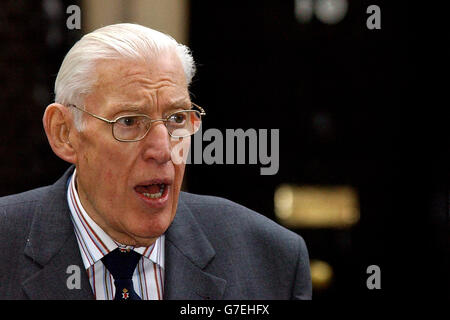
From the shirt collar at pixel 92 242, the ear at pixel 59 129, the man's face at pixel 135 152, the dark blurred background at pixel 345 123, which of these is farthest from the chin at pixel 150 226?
the dark blurred background at pixel 345 123

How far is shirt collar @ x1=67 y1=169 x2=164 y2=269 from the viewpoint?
89.8 inches

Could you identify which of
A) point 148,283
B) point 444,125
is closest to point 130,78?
point 148,283

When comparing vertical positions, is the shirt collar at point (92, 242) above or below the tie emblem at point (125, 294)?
above

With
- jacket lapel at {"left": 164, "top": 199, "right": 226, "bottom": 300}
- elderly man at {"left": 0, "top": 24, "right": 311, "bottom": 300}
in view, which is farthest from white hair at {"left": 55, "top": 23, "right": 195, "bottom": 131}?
jacket lapel at {"left": 164, "top": 199, "right": 226, "bottom": 300}

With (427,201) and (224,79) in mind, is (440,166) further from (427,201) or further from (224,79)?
(224,79)

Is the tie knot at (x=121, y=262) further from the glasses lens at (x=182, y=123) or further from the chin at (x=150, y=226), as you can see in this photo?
the glasses lens at (x=182, y=123)

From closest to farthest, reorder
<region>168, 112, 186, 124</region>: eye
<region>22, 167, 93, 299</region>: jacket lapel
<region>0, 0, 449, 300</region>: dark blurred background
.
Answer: <region>22, 167, 93, 299</region>: jacket lapel, <region>168, 112, 186, 124</region>: eye, <region>0, 0, 449, 300</region>: dark blurred background

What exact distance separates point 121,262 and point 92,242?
127 millimetres

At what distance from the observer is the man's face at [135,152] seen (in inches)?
86.0

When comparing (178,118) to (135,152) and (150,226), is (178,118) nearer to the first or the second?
(135,152)

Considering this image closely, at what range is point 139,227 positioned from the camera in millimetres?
2209

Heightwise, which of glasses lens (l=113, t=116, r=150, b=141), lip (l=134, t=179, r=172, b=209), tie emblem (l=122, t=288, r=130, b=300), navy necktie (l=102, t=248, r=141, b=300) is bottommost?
tie emblem (l=122, t=288, r=130, b=300)

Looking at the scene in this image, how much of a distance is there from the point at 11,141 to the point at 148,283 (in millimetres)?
1208

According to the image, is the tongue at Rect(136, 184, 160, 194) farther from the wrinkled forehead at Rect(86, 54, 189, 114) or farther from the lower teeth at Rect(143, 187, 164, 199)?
the wrinkled forehead at Rect(86, 54, 189, 114)
